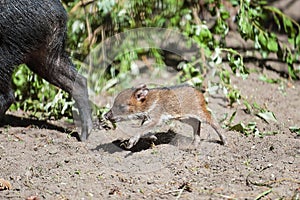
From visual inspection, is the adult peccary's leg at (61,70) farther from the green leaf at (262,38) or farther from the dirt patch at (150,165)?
the green leaf at (262,38)

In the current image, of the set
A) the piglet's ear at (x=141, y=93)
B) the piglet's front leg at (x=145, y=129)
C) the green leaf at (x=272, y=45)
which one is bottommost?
the piglet's front leg at (x=145, y=129)

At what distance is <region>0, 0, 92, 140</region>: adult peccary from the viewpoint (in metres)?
4.06

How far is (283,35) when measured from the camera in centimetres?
704

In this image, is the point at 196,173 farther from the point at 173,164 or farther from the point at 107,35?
the point at 107,35

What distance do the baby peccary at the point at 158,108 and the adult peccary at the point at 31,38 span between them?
716 millimetres

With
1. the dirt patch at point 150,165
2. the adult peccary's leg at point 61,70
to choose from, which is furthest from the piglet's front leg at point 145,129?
the adult peccary's leg at point 61,70

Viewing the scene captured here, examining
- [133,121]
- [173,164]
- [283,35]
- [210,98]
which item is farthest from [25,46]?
[283,35]

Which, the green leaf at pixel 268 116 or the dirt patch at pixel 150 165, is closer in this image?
the dirt patch at pixel 150 165

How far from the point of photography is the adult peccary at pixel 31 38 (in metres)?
4.06

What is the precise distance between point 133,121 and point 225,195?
3.55 feet

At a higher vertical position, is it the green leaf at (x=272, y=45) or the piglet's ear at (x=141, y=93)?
the green leaf at (x=272, y=45)

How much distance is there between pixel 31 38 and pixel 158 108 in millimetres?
1012

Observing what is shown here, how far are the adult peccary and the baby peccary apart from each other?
28.2 inches

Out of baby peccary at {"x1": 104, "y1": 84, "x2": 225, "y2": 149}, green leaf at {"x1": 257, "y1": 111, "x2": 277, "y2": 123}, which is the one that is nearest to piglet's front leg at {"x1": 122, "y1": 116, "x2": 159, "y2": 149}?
baby peccary at {"x1": 104, "y1": 84, "x2": 225, "y2": 149}
